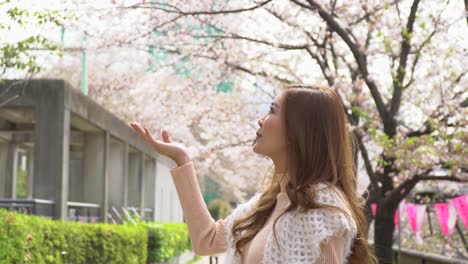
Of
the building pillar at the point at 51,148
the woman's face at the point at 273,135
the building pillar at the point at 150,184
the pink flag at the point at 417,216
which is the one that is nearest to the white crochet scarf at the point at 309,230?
the woman's face at the point at 273,135

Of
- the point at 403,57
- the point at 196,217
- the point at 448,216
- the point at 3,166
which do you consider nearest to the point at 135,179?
the point at 3,166

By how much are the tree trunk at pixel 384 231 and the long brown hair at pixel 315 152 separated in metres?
10.7

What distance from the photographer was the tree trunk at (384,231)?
1352 centimetres

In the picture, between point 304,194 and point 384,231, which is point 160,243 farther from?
point 304,194

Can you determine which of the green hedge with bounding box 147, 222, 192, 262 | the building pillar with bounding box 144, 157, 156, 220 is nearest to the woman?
the green hedge with bounding box 147, 222, 192, 262

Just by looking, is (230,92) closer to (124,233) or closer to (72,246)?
Answer: (124,233)

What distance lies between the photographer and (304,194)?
2.79 metres

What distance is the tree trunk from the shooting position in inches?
532

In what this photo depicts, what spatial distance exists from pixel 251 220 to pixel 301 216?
0.25 m

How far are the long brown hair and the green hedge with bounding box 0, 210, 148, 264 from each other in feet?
18.4

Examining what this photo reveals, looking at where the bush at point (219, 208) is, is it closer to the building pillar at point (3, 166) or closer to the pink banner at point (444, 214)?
the building pillar at point (3, 166)

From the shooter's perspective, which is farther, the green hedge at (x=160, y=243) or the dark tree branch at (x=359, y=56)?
the green hedge at (x=160, y=243)

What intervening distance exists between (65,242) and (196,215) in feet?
27.3

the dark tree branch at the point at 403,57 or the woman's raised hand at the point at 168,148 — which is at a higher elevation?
the dark tree branch at the point at 403,57
